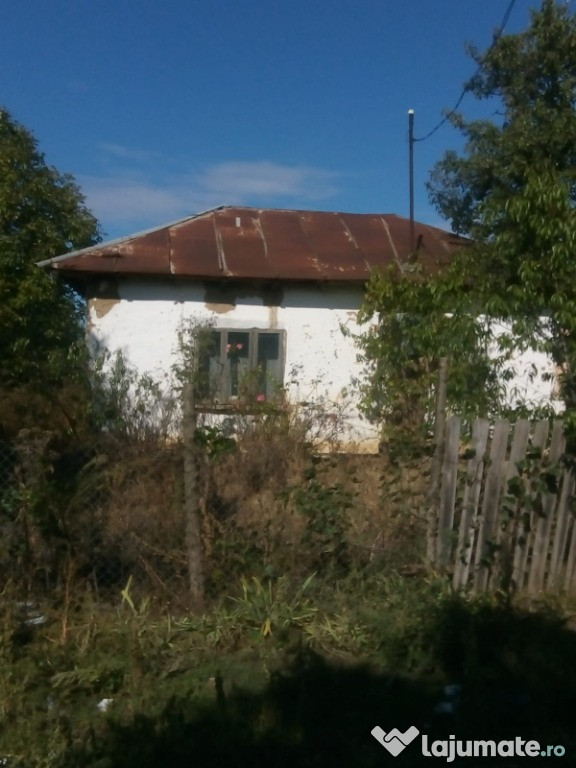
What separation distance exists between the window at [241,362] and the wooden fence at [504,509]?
5.06 metres

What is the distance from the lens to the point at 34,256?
13148 mm

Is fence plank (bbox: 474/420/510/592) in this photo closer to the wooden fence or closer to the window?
the wooden fence

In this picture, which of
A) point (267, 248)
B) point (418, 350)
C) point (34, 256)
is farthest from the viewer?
point (34, 256)

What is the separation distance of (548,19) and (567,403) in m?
6.89

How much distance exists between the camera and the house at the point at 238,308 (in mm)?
10539

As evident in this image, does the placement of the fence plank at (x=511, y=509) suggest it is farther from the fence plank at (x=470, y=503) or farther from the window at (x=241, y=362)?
the window at (x=241, y=362)

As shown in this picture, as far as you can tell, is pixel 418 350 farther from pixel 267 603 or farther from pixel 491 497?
pixel 267 603

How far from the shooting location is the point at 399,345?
401 inches

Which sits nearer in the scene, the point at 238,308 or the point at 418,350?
the point at 418,350

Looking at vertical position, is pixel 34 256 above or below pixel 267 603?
above

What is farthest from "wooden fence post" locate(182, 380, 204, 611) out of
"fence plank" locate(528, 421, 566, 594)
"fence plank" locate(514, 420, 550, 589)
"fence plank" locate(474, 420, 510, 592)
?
"fence plank" locate(528, 421, 566, 594)

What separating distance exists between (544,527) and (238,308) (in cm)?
625

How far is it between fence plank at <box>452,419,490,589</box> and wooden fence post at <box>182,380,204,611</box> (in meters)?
1.66

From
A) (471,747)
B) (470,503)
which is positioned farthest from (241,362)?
(471,747)
